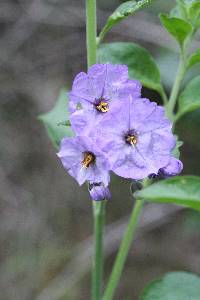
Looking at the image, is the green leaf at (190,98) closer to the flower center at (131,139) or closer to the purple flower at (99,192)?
the flower center at (131,139)

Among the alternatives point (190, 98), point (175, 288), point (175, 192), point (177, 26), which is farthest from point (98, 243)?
point (177, 26)

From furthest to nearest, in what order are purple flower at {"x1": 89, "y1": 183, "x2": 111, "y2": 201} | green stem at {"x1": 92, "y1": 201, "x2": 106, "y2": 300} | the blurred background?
1. the blurred background
2. green stem at {"x1": 92, "y1": 201, "x2": 106, "y2": 300}
3. purple flower at {"x1": 89, "y1": 183, "x2": 111, "y2": 201}

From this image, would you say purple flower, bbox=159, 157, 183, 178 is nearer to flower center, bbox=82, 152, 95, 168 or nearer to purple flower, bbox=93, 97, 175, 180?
purple flower, bbox=93, 97, 175, 180

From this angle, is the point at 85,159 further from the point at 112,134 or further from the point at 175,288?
the point at 175,288

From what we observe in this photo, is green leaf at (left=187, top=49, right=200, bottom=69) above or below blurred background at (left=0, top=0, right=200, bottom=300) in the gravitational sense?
above

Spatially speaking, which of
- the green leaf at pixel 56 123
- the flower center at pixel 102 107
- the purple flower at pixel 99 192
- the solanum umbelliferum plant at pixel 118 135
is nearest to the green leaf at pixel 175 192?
the solanum umbelliferum plant at pixel 118 135

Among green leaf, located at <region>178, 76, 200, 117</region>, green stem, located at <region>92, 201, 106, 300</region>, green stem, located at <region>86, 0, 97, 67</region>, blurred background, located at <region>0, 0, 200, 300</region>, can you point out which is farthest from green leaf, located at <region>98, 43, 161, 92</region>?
blurred background, located at <region>0, 0, 200, 300</region>

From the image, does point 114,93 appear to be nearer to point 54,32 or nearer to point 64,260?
point 64,260
